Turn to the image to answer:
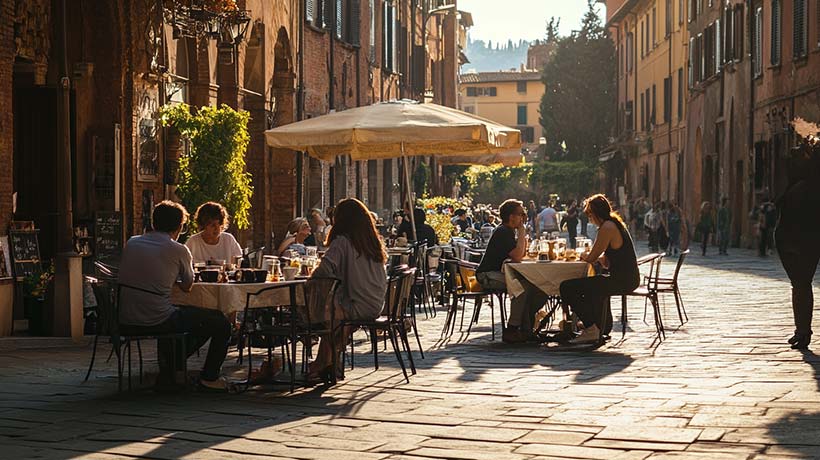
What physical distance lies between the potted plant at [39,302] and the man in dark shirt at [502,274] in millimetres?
3855

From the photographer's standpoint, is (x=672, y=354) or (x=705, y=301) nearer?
(x=672, y=354)

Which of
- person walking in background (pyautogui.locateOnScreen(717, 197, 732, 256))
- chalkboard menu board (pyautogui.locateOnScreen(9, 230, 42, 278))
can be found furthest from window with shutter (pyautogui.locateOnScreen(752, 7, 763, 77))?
chalkboard menu board (pyautogui.locateOnScreen(9, 230, 42, 278))

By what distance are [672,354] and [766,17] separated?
22.6 metres

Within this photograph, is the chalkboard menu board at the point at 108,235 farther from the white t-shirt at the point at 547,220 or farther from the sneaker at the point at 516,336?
the white t-shirt at the point at 547,220

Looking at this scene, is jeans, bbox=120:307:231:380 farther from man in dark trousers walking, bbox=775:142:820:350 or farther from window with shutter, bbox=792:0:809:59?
window with shutter, bbox=792:0:809:59

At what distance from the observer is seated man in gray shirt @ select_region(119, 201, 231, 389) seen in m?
9.28

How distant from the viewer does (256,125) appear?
22.3 meters

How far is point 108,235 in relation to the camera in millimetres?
15148

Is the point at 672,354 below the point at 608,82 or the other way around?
below

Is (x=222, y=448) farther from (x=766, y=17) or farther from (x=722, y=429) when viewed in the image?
(x=766, y=17)

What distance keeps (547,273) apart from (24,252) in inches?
197

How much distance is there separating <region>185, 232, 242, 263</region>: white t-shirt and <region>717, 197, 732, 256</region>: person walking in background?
2267cm

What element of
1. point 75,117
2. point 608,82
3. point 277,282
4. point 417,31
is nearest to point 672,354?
point 277,282

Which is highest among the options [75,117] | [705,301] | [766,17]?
[766,17]
